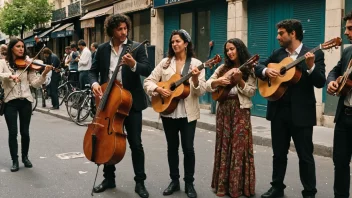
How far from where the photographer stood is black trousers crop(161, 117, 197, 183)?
5.04m

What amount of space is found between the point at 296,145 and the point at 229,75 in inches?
40.2

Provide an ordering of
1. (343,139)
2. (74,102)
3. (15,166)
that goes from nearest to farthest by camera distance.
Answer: (343,139) → (15,166) → (74,102)

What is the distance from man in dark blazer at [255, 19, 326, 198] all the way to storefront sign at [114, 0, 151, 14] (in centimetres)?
1200

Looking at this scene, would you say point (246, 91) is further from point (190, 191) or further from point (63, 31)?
point (63, 31)

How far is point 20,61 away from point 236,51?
321 cm

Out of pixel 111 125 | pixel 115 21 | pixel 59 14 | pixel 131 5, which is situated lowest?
pixel 111 125

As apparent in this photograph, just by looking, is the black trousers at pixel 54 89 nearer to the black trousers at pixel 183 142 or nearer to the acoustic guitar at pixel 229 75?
the black trousers at pixel 183 142

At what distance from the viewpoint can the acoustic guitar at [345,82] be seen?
13.3 ft

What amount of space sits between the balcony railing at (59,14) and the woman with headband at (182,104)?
23.0 metres

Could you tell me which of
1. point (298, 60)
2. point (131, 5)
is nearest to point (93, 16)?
point (131, 5)

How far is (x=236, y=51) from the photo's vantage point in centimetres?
495

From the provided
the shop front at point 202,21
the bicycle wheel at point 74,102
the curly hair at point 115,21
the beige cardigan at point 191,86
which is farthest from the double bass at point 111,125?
the shop front at point 202,21

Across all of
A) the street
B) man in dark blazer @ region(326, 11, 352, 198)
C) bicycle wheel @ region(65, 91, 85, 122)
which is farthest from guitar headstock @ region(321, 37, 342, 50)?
bicycle wheel @ region(65, 91, 85, 122)

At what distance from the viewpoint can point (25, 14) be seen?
28.5m
